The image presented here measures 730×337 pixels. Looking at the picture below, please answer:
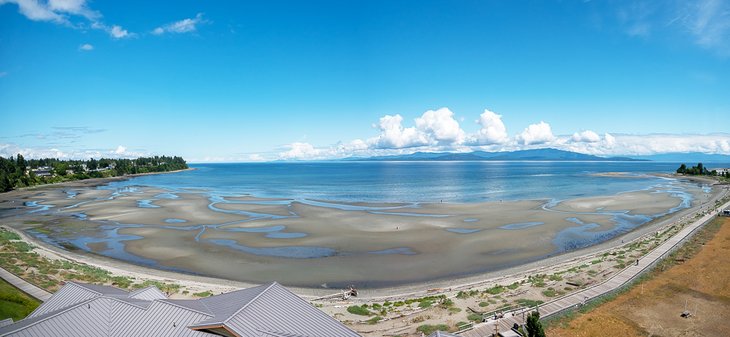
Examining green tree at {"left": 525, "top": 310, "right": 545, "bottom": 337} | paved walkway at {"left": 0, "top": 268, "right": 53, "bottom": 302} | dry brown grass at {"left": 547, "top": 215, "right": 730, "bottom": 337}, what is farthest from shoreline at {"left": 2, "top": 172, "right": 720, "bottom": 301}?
green tree at {"left": 525, "top": 310, "right": 545, "bottom": 337}

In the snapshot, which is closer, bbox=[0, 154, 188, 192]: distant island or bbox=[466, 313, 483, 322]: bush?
bbox=[466, 313, 483, 322]: bush

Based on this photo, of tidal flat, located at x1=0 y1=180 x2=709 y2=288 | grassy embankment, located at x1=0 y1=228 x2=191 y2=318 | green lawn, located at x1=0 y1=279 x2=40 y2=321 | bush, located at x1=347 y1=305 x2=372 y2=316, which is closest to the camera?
green lawn, located at x1=0 y1=279 x2=40 y2=321

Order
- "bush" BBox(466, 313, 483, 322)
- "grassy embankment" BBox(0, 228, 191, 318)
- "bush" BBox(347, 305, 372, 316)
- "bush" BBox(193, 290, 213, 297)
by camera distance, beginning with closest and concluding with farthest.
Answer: "bush" BBox(466, 313, 483, 322) → "bush" BBox(347, 305, 372, 316) → "bush" BBox(193, 290, 213, 297) → "grassy embankment" BBox(0, 228, 191, 318)

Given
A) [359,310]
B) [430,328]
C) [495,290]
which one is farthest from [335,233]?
[430,328]

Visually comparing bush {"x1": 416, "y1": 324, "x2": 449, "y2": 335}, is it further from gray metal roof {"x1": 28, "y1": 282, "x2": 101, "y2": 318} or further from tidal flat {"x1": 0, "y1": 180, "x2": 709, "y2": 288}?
gray metal roof {"x1": 28, "y1": 282, "x2": 101, "y2": 318}

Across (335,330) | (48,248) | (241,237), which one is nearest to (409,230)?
(241,237)

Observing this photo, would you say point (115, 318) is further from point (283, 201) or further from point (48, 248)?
point (283, 201)
